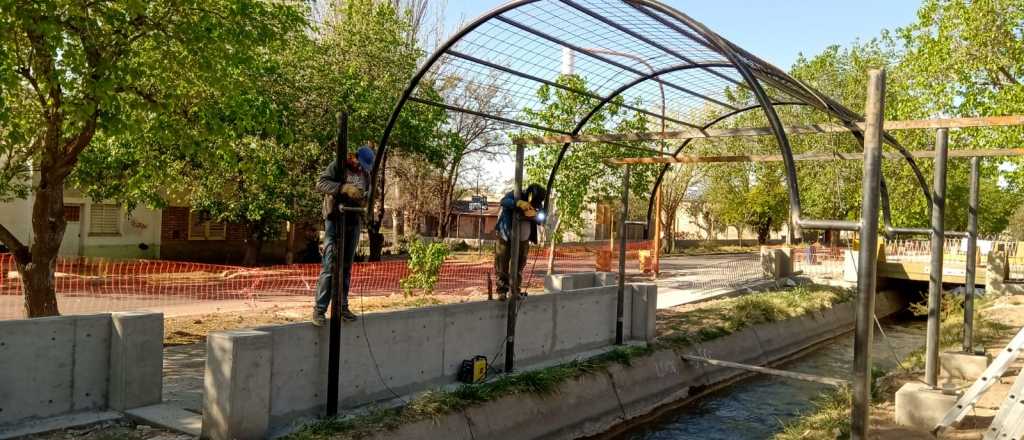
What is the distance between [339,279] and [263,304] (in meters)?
8.85

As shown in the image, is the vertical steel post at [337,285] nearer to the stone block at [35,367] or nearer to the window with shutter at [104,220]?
the stone block at [35,367]

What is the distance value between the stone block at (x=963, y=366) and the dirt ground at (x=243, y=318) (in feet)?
23.5

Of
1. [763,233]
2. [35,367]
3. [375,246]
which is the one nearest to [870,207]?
[35,367]

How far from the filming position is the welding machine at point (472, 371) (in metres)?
8.40

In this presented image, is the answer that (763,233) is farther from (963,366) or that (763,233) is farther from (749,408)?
(963,366)

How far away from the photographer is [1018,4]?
1770 cm

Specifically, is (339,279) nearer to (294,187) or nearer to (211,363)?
(211,363)

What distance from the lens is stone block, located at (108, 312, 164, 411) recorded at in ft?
20.8

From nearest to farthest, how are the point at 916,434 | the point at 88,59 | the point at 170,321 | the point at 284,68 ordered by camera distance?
the point at 916,434
the point at 88,59
the point at 170,321
the point at 284,68

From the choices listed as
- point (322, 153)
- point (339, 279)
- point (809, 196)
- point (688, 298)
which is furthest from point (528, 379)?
point (809, 196)

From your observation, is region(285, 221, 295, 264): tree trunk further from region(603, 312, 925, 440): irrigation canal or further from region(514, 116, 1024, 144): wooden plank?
region(514, 116, 1024, 144): wooden plank

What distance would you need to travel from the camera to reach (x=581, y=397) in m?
9.27

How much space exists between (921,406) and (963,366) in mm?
2864

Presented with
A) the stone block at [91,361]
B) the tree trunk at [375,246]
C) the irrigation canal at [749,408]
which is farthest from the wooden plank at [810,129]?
the tree trunk at [375,246]
